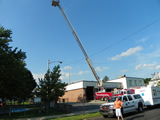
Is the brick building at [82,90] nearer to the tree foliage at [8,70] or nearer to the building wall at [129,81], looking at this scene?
the building wall at [129,81]

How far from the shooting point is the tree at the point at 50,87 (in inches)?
679

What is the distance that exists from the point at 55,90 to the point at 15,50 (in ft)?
31.2

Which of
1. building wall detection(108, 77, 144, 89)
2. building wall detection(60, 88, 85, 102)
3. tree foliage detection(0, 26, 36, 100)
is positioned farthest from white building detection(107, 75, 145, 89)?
tree foliage detection(0, 26, 36, 100)

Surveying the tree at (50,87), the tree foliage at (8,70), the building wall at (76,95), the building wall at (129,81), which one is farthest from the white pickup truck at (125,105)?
the building wall at (129,81)

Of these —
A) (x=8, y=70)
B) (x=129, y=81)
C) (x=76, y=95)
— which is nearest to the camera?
(x=8, y=70)

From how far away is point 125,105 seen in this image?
12.7 metres

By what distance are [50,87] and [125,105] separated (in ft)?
29.2

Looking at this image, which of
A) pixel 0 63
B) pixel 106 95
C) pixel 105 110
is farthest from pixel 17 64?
pixel 106 95

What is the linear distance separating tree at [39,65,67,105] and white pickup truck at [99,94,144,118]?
6648 millimetres

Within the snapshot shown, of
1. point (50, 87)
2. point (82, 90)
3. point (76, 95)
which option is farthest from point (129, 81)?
point (50, 87)

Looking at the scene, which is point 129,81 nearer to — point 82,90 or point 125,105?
point 82,90

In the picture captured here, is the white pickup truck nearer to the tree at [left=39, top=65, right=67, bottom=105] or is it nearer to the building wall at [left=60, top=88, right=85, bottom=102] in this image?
the tree at [left=39, top=65, right=67, bottom=105]

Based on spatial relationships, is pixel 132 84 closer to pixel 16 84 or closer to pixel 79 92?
pixel 79 92

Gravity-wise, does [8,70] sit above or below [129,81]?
above
